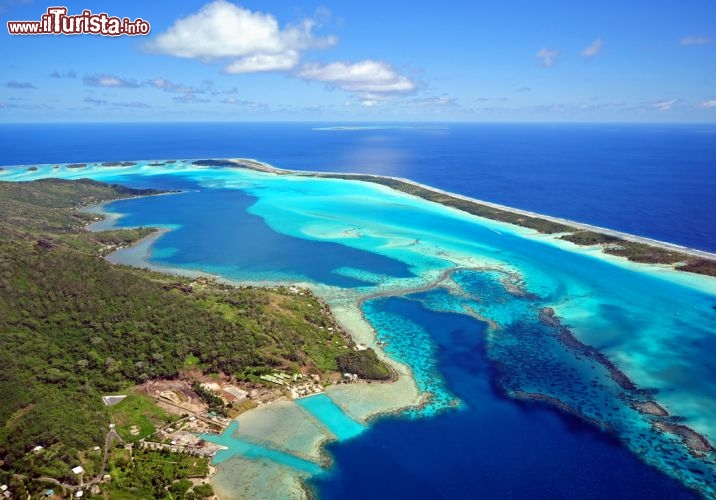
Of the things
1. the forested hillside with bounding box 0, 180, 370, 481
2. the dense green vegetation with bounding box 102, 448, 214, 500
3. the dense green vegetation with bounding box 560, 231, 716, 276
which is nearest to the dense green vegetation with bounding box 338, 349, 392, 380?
the forested hillside with bounding box 0, 180, 370, 481

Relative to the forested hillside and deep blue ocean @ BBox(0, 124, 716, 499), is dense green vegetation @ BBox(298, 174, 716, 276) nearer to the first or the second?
deep blue ocean @ BBox(0, 124, 716, 499)

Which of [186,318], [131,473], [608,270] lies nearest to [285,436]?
[131,473]

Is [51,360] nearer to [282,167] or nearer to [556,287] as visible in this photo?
[556,287]

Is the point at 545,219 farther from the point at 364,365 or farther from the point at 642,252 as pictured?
the point at 364,365

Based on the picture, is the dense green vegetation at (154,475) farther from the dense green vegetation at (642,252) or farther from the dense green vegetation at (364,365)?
the dense green vegetation at (642,252)

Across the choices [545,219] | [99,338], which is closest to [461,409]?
Answer: [99,338]

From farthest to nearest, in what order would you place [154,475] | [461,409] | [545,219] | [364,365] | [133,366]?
[545,219] < [364,365] < [133,366] < [461,409] < [154,475]
